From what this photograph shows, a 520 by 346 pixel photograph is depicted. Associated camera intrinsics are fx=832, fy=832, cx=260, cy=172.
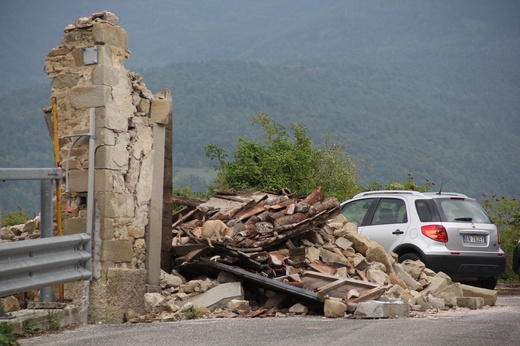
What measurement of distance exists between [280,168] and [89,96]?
1321cm

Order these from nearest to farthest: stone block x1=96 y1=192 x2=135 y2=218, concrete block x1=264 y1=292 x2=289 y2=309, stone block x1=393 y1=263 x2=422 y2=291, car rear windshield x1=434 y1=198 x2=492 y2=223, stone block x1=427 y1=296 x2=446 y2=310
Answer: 1. stone block x1=96 y1=192 x2=135 y2=218
2. concrete block x1=264 y1=292 x2=289 y2=309
3. stone block x1=427 y1=296 x2=446 y2=310
4. stone block x1=393 y1=263 x2=422 y2=291
5. car rear windshield x1=434 y1=198 x2=492 y2=223

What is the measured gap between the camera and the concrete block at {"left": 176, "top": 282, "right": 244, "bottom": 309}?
37.1 feet

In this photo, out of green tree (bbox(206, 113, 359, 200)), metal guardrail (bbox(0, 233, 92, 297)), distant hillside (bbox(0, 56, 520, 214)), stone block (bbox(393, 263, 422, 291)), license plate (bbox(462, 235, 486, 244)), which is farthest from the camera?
distant hillside (bbox(0, 56, 520, 214))

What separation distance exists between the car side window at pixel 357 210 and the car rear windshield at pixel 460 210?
1647 millimetres

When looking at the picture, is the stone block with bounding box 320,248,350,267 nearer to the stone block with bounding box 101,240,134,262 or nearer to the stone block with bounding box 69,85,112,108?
the stone block with bounding box 101,240,134,262

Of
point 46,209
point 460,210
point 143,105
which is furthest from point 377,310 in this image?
point 460,210

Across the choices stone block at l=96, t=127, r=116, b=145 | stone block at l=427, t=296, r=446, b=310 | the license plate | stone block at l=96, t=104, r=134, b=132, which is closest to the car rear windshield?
the license plate

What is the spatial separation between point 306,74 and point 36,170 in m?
160

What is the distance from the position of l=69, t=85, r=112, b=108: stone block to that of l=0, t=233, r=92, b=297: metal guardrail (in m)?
1.73

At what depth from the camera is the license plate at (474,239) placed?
1453 cm

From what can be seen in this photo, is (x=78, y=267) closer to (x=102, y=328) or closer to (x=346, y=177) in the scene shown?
(x=102, y=328)

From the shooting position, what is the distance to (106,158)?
1052 centimetres

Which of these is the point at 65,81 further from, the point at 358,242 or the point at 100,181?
the point at 358,242

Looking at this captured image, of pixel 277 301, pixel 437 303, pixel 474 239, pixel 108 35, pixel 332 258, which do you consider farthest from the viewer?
pixel 474 239
